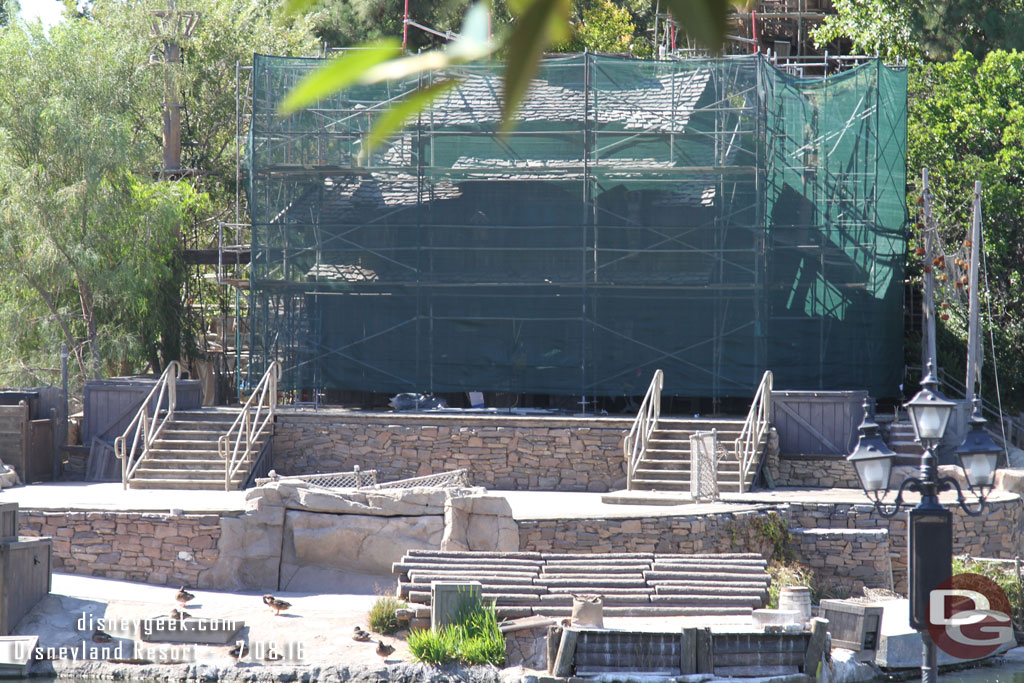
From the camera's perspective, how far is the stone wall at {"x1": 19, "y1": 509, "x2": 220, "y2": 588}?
1466 centimetres

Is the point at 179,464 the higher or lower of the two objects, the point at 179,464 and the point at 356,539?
the higher

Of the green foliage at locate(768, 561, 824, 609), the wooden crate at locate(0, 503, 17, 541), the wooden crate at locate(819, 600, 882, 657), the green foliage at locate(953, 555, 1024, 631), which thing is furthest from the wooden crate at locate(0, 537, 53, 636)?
the green foliage at locate(953, 555, 1024, 631)

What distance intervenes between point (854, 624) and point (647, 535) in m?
2.77

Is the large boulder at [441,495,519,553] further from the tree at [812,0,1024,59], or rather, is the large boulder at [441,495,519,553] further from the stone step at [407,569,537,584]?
the tree at [812,0,1024,59]

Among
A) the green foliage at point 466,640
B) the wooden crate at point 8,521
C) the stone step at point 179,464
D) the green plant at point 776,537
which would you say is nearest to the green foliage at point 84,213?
the stone step at point 179,464

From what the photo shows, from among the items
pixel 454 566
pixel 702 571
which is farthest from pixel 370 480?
pixel 702 571

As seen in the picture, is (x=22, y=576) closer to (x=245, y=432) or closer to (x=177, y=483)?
(x=177, y=483)

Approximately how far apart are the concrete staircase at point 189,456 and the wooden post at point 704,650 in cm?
823

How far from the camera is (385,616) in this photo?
1266cm

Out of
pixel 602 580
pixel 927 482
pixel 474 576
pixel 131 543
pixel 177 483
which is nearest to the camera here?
pixel 927 482

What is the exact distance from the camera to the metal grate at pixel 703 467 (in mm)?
16047

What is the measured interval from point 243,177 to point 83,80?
489 cm

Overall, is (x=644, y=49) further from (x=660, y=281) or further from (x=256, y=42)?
(x=660, y=281)

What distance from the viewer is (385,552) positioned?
14727 mm
